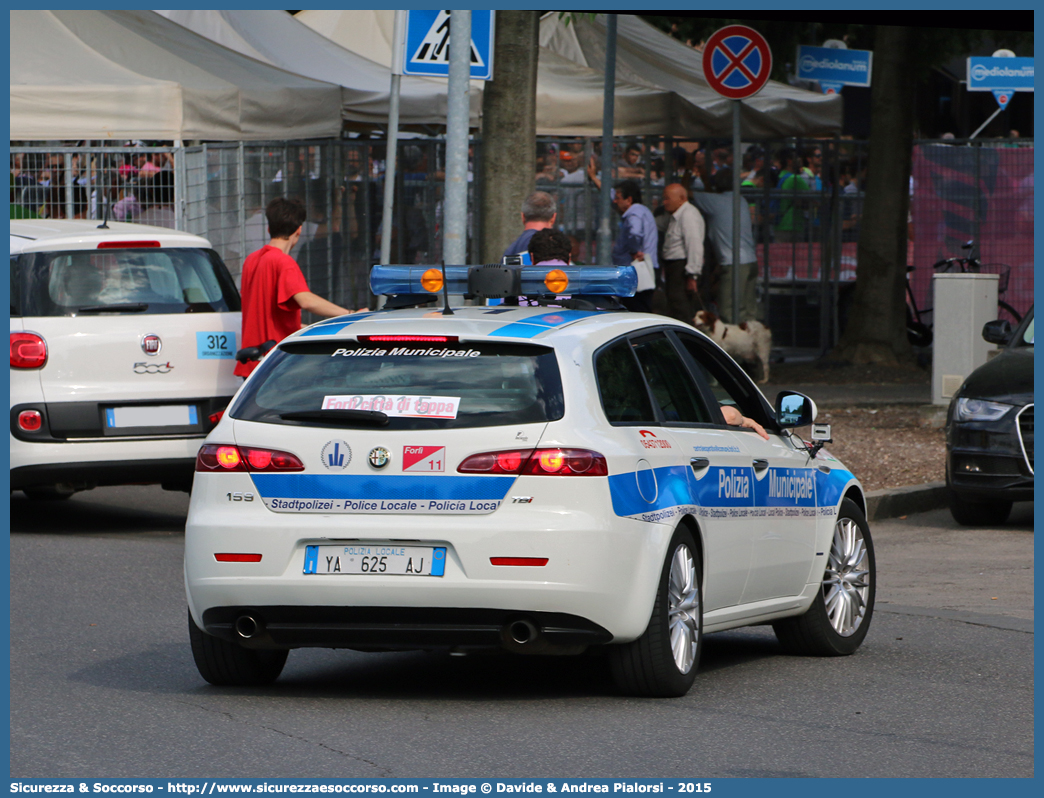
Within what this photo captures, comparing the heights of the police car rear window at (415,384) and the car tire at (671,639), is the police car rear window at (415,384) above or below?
above

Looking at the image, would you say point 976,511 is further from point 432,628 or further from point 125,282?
point 432,628

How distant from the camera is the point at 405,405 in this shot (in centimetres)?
644

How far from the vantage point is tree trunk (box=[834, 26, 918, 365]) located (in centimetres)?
2033

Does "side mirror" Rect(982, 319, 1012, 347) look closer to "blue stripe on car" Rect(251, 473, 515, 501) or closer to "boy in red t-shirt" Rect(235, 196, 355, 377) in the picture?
"boy in red t-shirt" Rect(235, 196, 355, 377)

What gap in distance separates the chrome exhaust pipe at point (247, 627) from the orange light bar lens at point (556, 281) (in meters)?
2.03

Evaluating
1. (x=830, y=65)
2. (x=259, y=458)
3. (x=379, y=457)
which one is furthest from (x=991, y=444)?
(x=830, y=65)

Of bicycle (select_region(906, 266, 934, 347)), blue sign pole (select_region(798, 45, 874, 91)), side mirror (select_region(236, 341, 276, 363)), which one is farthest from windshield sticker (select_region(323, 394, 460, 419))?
blue sign pole (select_region(798, 45, 874, 91))

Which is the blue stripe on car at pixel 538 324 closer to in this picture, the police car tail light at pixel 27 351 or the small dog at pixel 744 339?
the police car tail light at pixel 27 351

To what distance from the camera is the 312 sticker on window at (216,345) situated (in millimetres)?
11297

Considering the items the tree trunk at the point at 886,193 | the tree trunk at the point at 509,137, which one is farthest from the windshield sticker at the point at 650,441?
the tree trunk at the point at 886,193

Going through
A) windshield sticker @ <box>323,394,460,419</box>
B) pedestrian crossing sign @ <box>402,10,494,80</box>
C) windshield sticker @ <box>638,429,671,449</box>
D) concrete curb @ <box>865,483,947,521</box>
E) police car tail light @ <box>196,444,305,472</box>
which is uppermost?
pedestrian crossing sign @ <box>402,10,494,80</box>

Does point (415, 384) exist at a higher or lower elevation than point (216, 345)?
higher

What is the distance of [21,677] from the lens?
720 centimetres

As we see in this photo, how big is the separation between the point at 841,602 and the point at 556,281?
1.90 meters
